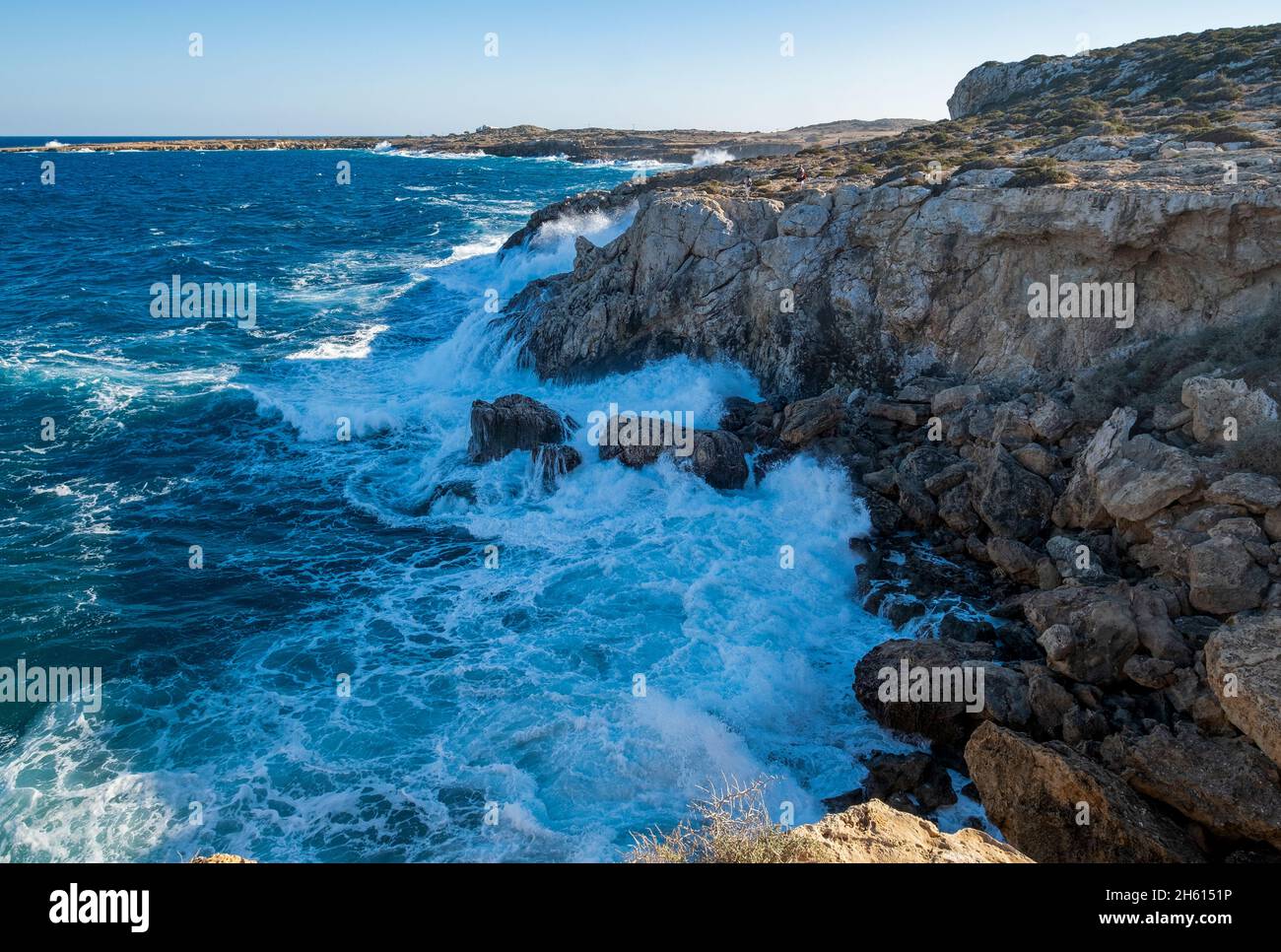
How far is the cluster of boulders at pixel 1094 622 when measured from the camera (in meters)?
9.41

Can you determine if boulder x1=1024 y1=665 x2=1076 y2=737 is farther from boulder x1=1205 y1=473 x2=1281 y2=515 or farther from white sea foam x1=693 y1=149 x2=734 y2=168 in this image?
white sea foam x1=693 y1=149 x2=734 y2=168

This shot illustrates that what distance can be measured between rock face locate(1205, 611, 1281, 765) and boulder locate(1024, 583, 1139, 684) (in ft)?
4.02

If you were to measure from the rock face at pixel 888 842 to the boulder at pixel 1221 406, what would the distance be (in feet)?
36.9

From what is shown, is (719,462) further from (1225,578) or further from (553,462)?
(1225,578)

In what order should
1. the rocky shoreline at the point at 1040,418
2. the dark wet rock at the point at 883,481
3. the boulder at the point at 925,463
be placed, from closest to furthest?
1. the rocky shoreline at the point at 1040,418
2. the boulder at the point at 925,463
3. the dark wet rock at the point at 883,481

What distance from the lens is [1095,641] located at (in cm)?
1194

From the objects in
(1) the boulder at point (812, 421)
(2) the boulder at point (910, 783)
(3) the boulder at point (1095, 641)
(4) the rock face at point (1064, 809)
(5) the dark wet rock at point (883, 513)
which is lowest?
(2) the boulder at point (910, 783)

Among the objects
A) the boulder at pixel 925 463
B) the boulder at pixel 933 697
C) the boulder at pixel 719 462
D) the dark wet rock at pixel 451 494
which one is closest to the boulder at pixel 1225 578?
the boulder at pixel 933 697

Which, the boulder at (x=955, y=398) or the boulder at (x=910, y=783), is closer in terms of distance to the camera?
the boulder at (x=910, y=783)

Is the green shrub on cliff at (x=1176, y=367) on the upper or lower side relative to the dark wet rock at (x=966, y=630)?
upper

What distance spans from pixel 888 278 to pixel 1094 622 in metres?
14.1

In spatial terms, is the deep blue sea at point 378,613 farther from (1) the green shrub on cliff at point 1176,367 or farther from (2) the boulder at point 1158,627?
(1) the green shrub on cliff at point 1176,367

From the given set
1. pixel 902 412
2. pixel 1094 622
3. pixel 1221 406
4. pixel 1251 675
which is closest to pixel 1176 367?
pixel 1221 406

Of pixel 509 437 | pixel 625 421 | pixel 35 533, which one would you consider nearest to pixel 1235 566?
pixel 625 421
